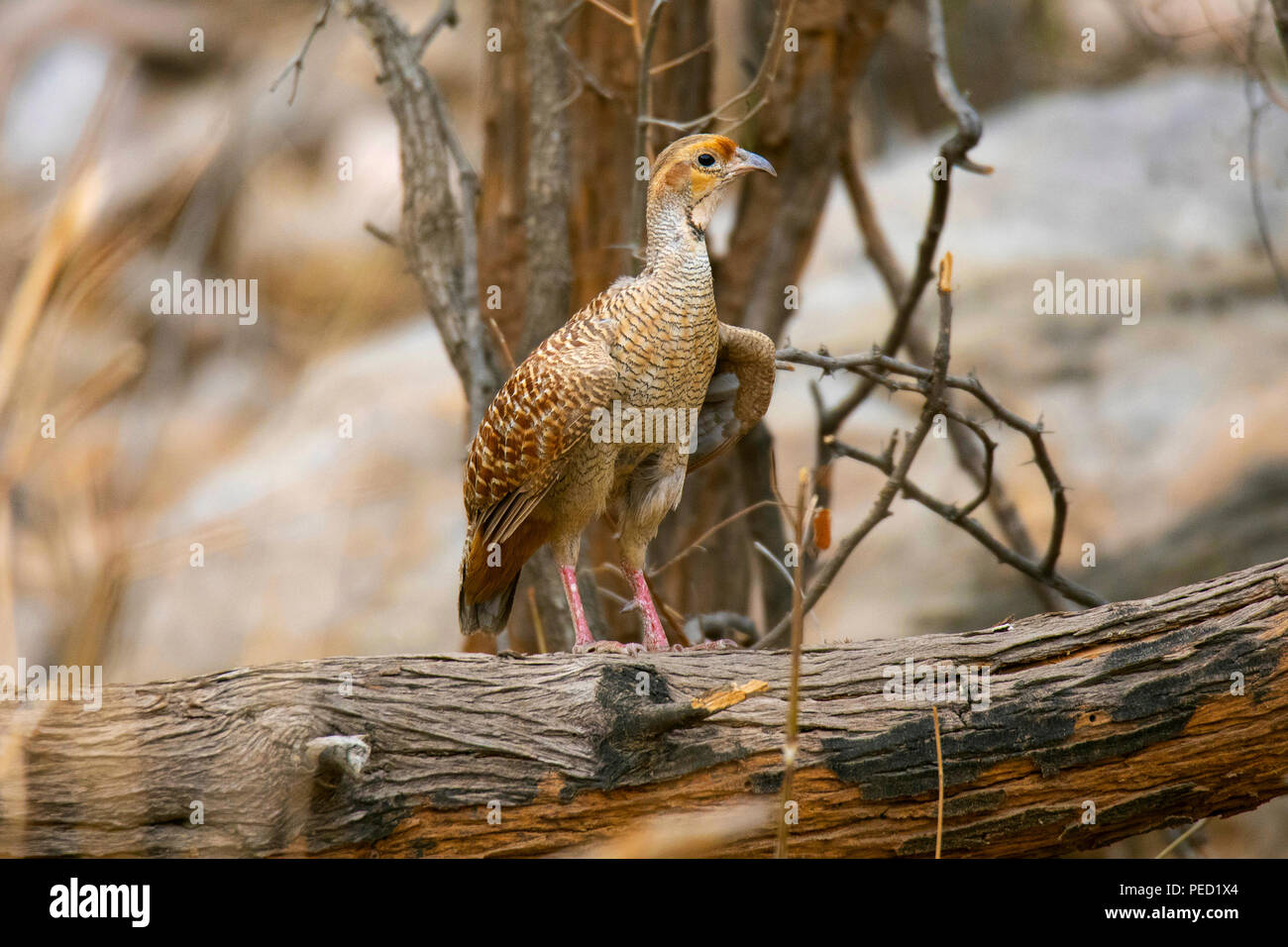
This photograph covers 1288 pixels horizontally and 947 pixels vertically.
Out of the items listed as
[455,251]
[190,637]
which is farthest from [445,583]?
[455,251]

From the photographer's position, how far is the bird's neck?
3604 millimetres

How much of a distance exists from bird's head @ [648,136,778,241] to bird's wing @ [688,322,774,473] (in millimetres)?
385

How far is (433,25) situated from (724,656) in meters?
3.18

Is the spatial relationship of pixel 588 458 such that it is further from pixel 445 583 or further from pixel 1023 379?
pixel 1023 379

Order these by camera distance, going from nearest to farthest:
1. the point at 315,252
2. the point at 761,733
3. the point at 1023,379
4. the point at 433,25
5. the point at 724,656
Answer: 1. the point at 761,733
2. the point at 724,656
3. the point at 433,25
4. the point at 1023,379
5. the point at 315,252

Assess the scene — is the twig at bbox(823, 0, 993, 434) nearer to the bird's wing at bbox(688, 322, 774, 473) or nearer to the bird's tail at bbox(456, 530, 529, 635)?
the bird's wing at bbox(688, 322, 774, 473)

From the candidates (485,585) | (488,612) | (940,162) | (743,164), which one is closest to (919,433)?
(743,164)

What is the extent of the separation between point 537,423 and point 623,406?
0.28 m

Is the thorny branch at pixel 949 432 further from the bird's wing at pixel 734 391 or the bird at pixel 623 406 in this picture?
the bird at pixel 623 406

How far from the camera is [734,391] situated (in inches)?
159

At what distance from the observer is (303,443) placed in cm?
858

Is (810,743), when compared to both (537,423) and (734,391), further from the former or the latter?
(734,391)

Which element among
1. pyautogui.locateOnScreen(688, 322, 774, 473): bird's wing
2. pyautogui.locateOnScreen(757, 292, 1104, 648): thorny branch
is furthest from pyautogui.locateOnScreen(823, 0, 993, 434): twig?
pyautogui.locateOnScreen(688, 322, 774, 473): bird's wing

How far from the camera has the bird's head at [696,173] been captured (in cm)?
371
